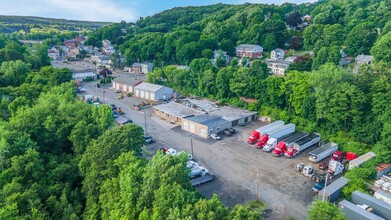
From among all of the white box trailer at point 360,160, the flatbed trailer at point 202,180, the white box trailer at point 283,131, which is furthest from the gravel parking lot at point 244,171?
the white box trailer at point 360,160

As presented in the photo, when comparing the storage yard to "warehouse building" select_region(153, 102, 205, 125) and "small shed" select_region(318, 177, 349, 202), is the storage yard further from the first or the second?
"small shed" select_region(318, 177, 349, 202)

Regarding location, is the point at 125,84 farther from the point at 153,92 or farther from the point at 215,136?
the point at 215,136

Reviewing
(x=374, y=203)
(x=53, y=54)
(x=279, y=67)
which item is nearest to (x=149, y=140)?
(x=374, y=203)

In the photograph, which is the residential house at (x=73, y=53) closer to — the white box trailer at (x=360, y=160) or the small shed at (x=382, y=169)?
the white box trailer at (x=360, y=160)

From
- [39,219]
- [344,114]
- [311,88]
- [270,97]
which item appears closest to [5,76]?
[39,219]

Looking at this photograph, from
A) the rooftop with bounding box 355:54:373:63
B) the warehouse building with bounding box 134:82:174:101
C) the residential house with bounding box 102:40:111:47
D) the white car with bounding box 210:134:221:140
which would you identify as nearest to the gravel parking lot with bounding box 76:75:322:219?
the white car with bounding box 210:134:221:140

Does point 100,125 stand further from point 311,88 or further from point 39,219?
point 311,88

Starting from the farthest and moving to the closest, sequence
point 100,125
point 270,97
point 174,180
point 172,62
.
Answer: point 172,62, point 270,97, point 100,125, point 174,180
